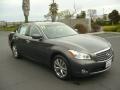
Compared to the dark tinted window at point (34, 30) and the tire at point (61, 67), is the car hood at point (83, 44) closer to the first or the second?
the tire at point (61, 67)

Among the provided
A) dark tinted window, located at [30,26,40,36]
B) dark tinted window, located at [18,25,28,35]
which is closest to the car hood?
dark tinted window, located at [30,26,40,36]

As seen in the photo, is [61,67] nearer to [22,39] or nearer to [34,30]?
[34,30]

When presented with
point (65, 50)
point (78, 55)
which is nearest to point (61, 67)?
point (65, 50)

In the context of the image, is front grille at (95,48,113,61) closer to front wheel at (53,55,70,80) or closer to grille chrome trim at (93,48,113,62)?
grille chrome trim at (93,48,113,62)

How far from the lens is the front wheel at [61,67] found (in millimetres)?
5452

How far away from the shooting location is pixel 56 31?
6766 millimetres

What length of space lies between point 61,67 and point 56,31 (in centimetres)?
152

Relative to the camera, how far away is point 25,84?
5.54 meters

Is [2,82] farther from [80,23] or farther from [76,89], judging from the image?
[80,23]

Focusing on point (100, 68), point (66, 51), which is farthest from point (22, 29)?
point (100, 68)

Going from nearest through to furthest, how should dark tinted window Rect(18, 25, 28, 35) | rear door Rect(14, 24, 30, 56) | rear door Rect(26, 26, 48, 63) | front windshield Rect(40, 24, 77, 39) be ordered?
rear door Rect(26, 26, 48, 63) < front windshield Rect(40, 24, 77, 39) < rear door Rect(14, 24, 30, 56) < dark tinted window Rect(18, 25, 28, 35)

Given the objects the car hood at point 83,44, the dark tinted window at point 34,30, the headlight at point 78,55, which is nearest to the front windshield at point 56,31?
the dark tinted window at point 34,30

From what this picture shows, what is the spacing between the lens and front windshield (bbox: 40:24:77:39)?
650cm

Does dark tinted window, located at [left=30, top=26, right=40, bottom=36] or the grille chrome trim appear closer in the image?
the grille chrome trim
